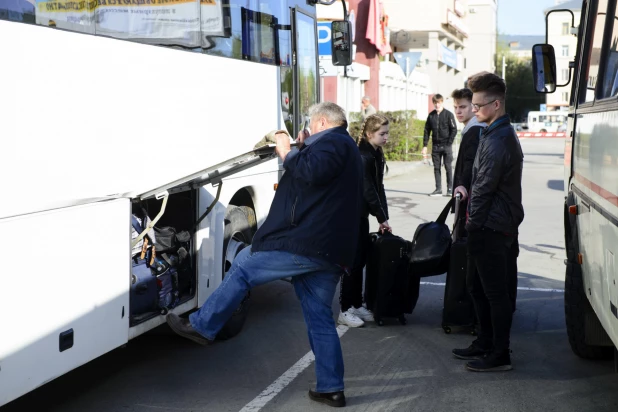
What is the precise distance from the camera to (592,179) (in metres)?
5.05

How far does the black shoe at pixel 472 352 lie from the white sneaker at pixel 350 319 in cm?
115

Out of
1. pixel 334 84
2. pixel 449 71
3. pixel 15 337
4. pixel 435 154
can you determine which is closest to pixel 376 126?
pixel 15 337

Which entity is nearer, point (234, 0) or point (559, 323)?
point (234, 0)

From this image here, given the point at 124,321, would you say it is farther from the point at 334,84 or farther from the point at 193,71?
the point at 334,84

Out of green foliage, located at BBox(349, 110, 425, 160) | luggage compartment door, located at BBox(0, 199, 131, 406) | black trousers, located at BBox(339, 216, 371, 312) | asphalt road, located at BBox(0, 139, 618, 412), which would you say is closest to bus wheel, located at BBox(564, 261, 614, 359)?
asphalt road, located at BBox(0, 139, 618, 412)

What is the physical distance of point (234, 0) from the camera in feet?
21.6

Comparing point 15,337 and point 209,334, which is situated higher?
point 15,337

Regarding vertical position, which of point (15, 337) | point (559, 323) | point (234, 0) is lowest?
point (559, 323)

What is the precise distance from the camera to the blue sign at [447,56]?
62.0 metres

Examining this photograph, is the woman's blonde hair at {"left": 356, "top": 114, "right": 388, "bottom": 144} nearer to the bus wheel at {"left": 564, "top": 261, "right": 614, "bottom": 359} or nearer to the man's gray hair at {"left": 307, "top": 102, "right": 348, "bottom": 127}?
the man's gray hair at {"left": 307, "top": 102, "right": 348, "bottom": 127}

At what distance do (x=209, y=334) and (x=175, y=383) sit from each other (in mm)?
774

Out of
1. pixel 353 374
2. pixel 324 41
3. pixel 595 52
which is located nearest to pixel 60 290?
Result: pixel 353 374

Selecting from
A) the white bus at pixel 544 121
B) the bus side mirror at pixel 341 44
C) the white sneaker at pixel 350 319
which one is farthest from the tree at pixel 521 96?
the white sneaker at pixel 350 319

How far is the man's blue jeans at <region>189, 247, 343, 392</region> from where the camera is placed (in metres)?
5.22
